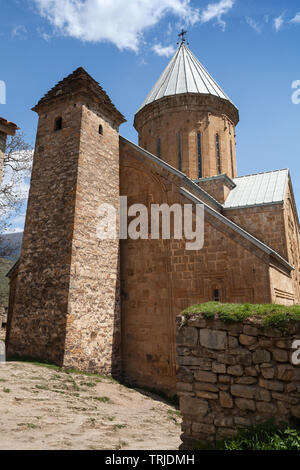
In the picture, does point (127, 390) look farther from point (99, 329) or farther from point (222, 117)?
point (222, 117)

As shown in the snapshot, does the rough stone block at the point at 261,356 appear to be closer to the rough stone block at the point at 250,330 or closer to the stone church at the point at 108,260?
the rough stone block at the point at 250,330

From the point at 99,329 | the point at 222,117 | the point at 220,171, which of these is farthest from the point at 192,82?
the point at 99,329

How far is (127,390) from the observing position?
28.9 feet

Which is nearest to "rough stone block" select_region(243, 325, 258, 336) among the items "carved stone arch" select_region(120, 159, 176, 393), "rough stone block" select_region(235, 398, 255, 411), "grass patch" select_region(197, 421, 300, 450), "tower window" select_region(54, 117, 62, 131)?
"rough stone block" select_region(235, 398, 255, 411)

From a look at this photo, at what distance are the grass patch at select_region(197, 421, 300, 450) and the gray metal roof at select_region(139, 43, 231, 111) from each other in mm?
16093

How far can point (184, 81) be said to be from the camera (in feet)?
57.4

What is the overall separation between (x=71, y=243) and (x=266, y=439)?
6987 millimetres

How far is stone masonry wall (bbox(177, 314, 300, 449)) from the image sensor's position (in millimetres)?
3699

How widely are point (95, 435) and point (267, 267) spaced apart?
571 cm

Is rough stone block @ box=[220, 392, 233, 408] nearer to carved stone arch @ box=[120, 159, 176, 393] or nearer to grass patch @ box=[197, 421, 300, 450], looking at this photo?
grass patch @ box=[197, 421, 300, 450]

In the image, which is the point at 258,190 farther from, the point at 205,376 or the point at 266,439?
the point at 266,439

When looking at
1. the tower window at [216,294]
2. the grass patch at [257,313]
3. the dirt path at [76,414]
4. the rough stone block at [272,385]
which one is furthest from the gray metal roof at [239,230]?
the rough stone block at [272,385]

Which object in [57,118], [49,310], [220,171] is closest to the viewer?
Answer: [49,310]

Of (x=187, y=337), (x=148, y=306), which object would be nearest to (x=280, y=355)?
(x=187, y=337)
